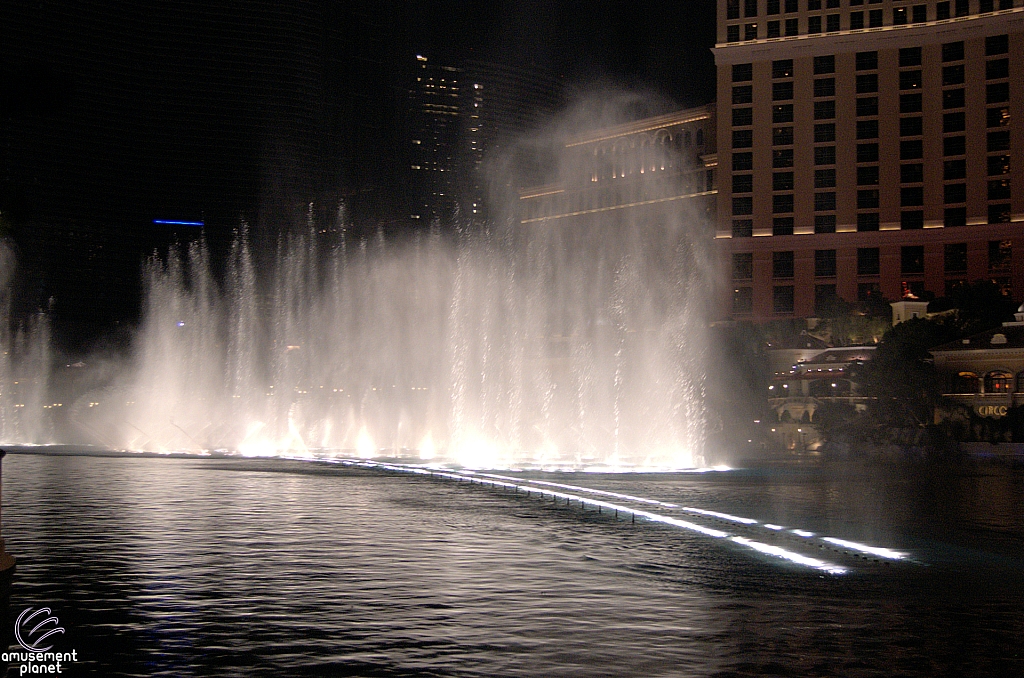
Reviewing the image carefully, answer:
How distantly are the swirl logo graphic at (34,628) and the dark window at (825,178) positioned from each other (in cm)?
10145

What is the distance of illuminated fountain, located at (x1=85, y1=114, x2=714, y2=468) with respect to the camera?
58250 mm

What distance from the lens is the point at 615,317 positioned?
76.0m

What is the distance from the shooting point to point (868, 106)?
108m

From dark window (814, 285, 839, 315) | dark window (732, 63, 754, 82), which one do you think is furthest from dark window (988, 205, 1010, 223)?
dark window (732, 63, 754, 82)

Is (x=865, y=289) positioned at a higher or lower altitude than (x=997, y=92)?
lower

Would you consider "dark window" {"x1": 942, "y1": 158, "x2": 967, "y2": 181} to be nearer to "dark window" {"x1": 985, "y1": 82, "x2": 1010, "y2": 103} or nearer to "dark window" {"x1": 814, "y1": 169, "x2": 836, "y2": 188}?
"dark window" {"x1": 985, "y1": 82, "x2": 1010, "y2": 103}

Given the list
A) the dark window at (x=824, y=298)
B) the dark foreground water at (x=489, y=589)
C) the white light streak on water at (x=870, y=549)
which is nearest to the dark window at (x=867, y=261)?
the dark window at (x=824, y=298)

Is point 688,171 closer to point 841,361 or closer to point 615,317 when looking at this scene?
point 841,361

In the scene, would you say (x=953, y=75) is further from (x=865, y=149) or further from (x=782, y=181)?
(x=782, y=181)

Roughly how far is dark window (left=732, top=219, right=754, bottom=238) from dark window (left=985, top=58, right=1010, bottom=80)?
23965 mm

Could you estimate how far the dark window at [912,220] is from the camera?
A: 347 feet

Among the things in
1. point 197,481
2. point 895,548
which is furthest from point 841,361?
point 895,548

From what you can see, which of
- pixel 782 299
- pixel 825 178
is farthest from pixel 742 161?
pixel 782 299

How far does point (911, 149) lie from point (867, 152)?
3.80 m
